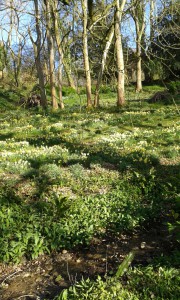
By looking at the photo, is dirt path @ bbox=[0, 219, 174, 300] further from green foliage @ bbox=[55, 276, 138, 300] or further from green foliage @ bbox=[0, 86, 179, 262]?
green foliage @ bbox=[55, 276, 138, 300]

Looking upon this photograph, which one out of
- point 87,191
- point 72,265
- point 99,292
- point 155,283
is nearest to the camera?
point 99,292

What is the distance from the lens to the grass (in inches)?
226

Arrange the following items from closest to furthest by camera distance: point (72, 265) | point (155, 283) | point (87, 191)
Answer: point (155, 283) < point (72, 265) < point (87, 191)

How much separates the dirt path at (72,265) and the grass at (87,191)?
0.59 ft

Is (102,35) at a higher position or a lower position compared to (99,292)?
higher

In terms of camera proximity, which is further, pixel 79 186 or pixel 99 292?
pixel 79 186

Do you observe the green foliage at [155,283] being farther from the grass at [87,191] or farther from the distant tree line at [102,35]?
the distant tree line at [102,35]

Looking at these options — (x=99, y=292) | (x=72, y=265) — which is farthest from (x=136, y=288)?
(x=72, y=265)

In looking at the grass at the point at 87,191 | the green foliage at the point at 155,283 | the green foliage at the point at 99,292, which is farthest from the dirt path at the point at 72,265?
the green foliage at the point at 155,283

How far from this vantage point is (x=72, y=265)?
Result: 575cm

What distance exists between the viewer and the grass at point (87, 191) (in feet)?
18.9

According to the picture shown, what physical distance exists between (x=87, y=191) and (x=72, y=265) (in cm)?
223

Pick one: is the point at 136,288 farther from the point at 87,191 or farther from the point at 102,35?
the point at 102,35

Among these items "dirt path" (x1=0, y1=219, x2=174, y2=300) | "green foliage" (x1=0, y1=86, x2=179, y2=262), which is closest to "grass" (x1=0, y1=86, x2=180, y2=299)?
"green foliage" (x1=0, y1=86, x2=179, y2=262)
